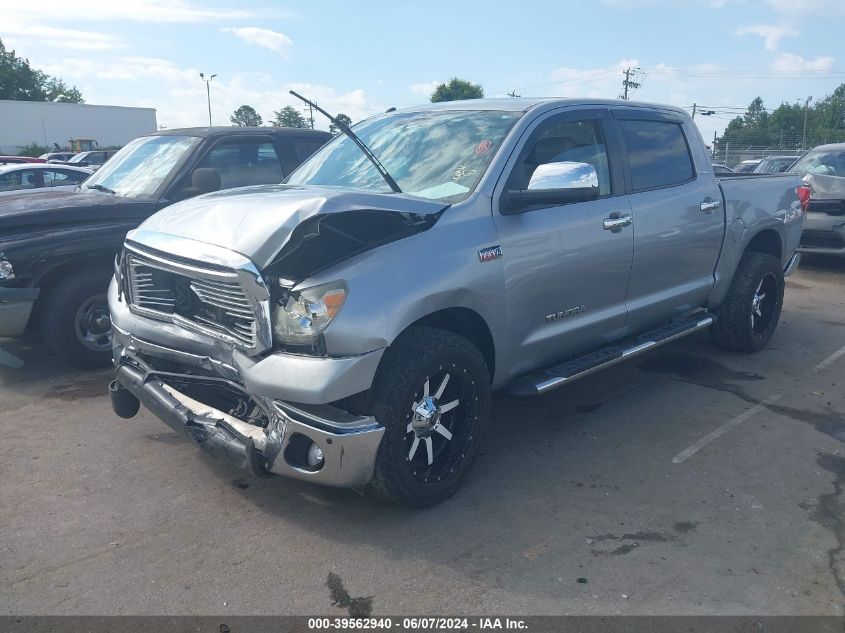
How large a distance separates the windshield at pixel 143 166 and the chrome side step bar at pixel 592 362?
3951 mm

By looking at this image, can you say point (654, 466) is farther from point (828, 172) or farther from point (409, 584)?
point (828, 172)

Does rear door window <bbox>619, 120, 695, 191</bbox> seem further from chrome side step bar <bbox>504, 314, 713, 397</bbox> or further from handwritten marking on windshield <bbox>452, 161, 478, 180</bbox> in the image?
handwritten marking on windshield <bbox>452, 161, 478, 180</bbox>

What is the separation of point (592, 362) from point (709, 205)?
1.85 m

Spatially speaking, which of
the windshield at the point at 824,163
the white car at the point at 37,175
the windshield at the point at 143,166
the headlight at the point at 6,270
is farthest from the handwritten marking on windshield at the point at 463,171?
the white car at the point at 37,175

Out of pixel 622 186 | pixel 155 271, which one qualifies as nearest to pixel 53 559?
pixel 155 271

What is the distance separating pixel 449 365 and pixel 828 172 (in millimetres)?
9550

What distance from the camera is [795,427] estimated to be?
4.84 metres

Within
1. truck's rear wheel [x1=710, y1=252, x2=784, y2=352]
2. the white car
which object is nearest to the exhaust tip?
truck's rear wheel [x1=710, y1=252, x2=784, y2=352]

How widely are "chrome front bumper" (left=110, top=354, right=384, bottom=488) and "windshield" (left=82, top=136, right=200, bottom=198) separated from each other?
3.62 metres

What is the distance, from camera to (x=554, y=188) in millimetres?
3908

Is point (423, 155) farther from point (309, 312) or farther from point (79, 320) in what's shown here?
point (79, 320)

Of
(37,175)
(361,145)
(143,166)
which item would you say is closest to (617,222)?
(361,145)

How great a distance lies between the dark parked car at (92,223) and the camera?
17.9ft

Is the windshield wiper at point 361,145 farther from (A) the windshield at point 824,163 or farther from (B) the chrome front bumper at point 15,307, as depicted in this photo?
(A) the windshield at point 824,163
